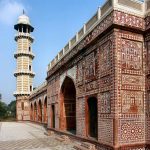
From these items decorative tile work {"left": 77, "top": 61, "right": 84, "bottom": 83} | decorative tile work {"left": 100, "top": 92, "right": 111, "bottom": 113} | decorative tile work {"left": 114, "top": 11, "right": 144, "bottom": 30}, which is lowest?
decorative tile work {"left": 100, "top": 92, "right": 111, "bottom": 113}

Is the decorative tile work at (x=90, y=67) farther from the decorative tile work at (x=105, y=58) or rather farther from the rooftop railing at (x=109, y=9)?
the rooftop railing at (x=109, y=9)

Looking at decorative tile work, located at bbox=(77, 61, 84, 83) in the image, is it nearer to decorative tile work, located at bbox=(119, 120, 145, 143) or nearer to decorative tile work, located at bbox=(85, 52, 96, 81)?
decorative tile work, located at bbox=(85, 52, 96, 81)

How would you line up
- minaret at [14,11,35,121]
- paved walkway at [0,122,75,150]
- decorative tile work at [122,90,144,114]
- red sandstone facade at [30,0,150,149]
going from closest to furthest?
red sandstone facade at [30,0,150,149] → decorative tile work at [122,90,144,114] → paved walkway at [0,122,75,150] → minaret at [14,11,35,121]

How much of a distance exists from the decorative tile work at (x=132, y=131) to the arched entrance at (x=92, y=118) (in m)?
3.09

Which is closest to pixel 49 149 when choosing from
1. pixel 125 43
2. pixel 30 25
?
pixel 125 43

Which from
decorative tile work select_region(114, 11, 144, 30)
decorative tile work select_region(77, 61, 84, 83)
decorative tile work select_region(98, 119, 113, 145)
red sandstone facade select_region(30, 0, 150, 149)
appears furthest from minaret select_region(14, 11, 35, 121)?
decorative tile work select_region(114, 11, 144, 30)

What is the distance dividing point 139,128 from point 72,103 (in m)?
9.08

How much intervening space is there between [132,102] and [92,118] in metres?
3.39

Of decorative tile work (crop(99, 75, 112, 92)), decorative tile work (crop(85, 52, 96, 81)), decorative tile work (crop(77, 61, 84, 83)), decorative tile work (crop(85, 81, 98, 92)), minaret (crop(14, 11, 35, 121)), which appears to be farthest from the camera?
minaret (crop(14, 11, 35, 121))

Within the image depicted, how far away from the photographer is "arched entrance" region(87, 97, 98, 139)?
43.7 ft

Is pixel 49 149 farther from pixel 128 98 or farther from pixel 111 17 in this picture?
pixel 111 17

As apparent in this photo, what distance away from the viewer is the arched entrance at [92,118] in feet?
43.7

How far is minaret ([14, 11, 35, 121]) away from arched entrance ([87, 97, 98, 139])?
29518 mm

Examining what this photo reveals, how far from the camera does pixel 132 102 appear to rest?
1055 cm
